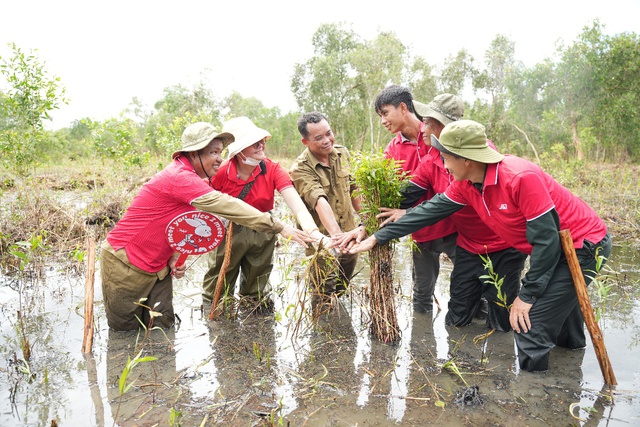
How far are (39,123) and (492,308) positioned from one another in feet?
25.1

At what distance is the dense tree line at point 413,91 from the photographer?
771 centimetres

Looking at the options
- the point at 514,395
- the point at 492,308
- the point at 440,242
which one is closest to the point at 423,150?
the point at 440,242

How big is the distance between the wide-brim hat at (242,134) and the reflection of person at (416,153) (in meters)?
1.22

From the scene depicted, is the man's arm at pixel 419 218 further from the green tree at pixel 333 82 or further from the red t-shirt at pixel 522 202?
the green tree at pixel 333 82

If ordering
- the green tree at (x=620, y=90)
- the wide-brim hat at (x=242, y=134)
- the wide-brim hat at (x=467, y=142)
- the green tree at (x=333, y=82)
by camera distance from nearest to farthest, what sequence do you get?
the wide-brim hat at (x=467, y=142) < the wide-brim hat at (x=242, y=134) < the green tree at (x=620, y=90) < the green tree at (x=333, y=82)

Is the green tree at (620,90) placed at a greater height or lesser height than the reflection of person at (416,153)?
greater

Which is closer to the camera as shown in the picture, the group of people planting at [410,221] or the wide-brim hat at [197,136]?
the group of people planting at [410,221]

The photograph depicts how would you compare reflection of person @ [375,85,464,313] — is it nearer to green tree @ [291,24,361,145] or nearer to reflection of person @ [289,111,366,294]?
reflection of person @ [289,111,366,294]

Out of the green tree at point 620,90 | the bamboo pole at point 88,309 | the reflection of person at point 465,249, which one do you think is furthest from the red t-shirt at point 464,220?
the green tree at point 620,90

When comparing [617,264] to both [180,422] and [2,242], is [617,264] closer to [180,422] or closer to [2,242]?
[180,422]

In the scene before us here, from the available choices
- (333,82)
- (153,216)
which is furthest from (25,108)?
(333,82)

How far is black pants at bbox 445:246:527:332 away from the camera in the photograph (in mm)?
4223

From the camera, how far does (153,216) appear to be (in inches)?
157

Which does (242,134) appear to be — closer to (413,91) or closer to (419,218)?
(419,218)
